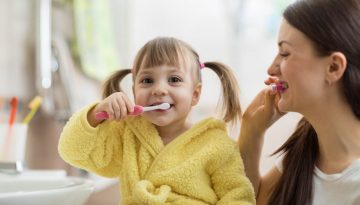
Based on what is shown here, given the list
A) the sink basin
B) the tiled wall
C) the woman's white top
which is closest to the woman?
the woman's white top

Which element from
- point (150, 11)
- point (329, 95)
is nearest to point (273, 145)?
point (329, 95)

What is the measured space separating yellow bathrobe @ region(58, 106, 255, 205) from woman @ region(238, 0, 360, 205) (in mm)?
158

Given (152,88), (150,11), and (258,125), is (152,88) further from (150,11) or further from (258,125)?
(150,11)

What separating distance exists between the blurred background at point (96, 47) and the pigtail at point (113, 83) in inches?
11.5

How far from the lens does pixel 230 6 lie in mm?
2393

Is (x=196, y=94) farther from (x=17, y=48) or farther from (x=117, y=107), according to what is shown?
(x=17, y=48)

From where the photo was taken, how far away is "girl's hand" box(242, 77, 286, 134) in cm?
103

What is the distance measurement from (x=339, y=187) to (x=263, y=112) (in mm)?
223

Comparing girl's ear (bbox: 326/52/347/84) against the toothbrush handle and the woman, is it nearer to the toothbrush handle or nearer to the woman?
the woman

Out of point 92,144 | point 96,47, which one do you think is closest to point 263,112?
point 92,144

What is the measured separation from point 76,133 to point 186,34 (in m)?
1.53

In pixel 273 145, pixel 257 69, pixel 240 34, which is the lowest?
pixel 273 145

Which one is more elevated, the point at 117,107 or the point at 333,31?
the point at 333,31

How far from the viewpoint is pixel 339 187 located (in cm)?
92
